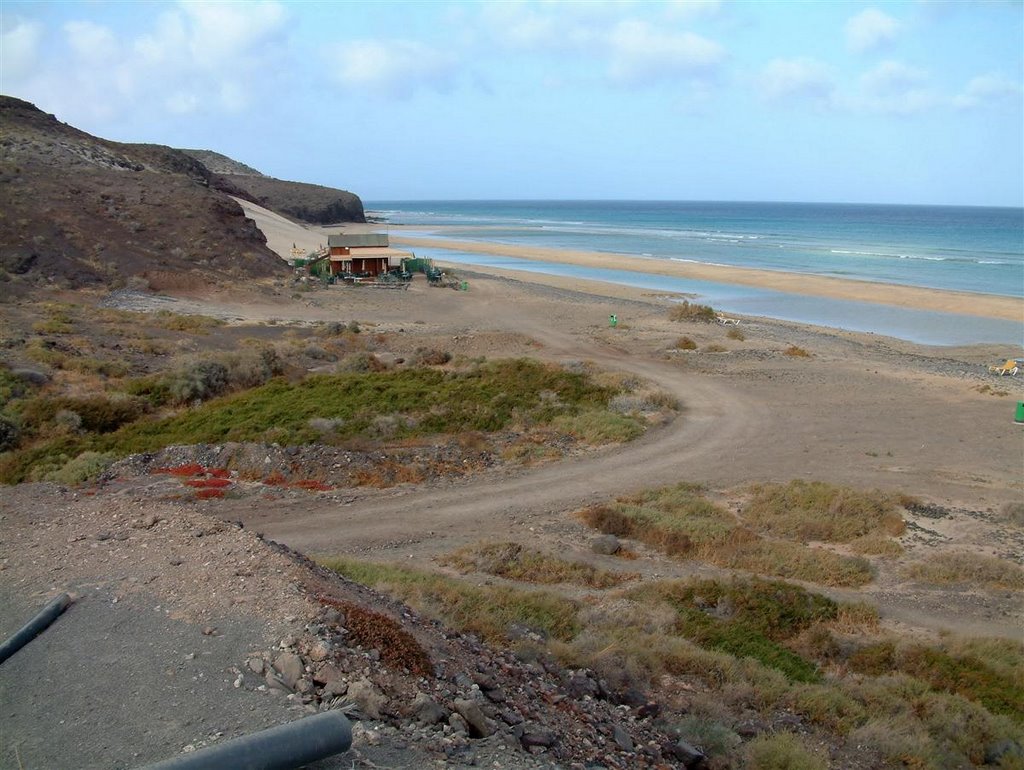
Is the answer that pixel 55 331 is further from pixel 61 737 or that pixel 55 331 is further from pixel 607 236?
pixel 607 236

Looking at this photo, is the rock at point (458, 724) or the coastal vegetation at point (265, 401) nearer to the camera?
the rock at point (458, 724)

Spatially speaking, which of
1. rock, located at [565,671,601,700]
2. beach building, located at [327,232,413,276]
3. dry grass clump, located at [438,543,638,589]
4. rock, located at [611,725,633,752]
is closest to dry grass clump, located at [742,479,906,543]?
dry grass clump, located at [438,543,638,589]

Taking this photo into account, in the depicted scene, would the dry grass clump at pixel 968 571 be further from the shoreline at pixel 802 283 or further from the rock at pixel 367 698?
the shoreline at pixel 802 283

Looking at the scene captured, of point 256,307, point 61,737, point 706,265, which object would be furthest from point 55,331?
point 706,265

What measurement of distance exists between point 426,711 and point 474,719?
1.22 ft

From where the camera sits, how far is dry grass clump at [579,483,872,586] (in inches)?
522

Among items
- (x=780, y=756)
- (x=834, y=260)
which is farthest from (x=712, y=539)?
(x=834, y=260)

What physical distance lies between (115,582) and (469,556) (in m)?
5.87

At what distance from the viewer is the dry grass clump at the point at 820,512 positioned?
14.9m

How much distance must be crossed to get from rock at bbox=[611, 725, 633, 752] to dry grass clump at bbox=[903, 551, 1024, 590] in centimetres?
780

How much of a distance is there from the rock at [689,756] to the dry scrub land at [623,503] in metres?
0.03

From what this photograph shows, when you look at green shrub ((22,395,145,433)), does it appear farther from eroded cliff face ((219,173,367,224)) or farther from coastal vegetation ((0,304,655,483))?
eroded cliff face ((219,173,367,224))

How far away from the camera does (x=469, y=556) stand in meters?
12.9

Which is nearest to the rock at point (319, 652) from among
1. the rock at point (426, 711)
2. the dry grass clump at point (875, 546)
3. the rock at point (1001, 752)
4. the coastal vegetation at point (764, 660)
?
the rock at point (426, 711)
